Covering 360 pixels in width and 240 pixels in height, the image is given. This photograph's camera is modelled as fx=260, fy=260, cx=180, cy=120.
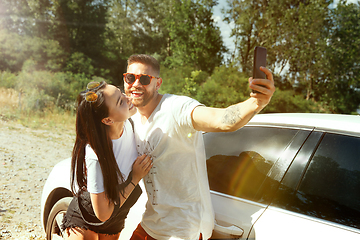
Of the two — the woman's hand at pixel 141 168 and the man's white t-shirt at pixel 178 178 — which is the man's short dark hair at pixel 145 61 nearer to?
the man's white t-shirt at pixel 178 178

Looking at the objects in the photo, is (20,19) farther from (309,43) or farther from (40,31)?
(309,43)

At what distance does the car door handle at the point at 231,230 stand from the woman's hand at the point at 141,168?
584 mm

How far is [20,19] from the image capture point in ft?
76.2

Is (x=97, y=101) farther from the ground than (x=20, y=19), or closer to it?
closer to it

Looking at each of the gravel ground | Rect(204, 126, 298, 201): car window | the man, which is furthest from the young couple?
the gravel ground

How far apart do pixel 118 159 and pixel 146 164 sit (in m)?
0.18

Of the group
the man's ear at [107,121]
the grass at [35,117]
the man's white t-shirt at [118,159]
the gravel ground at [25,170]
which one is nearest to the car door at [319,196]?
the man's white t-shirt at [118,159]

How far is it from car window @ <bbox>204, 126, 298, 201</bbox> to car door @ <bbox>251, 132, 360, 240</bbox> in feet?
0.54

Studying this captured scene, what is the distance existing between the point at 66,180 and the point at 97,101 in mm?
1306

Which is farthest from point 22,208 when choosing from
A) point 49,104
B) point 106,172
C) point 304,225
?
point 49,104

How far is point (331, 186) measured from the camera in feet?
4.77

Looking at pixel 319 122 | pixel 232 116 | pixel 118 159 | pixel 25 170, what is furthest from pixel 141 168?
pixel 25 170

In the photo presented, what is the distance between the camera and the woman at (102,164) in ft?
4.72

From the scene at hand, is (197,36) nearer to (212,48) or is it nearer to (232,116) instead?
(212,48)
